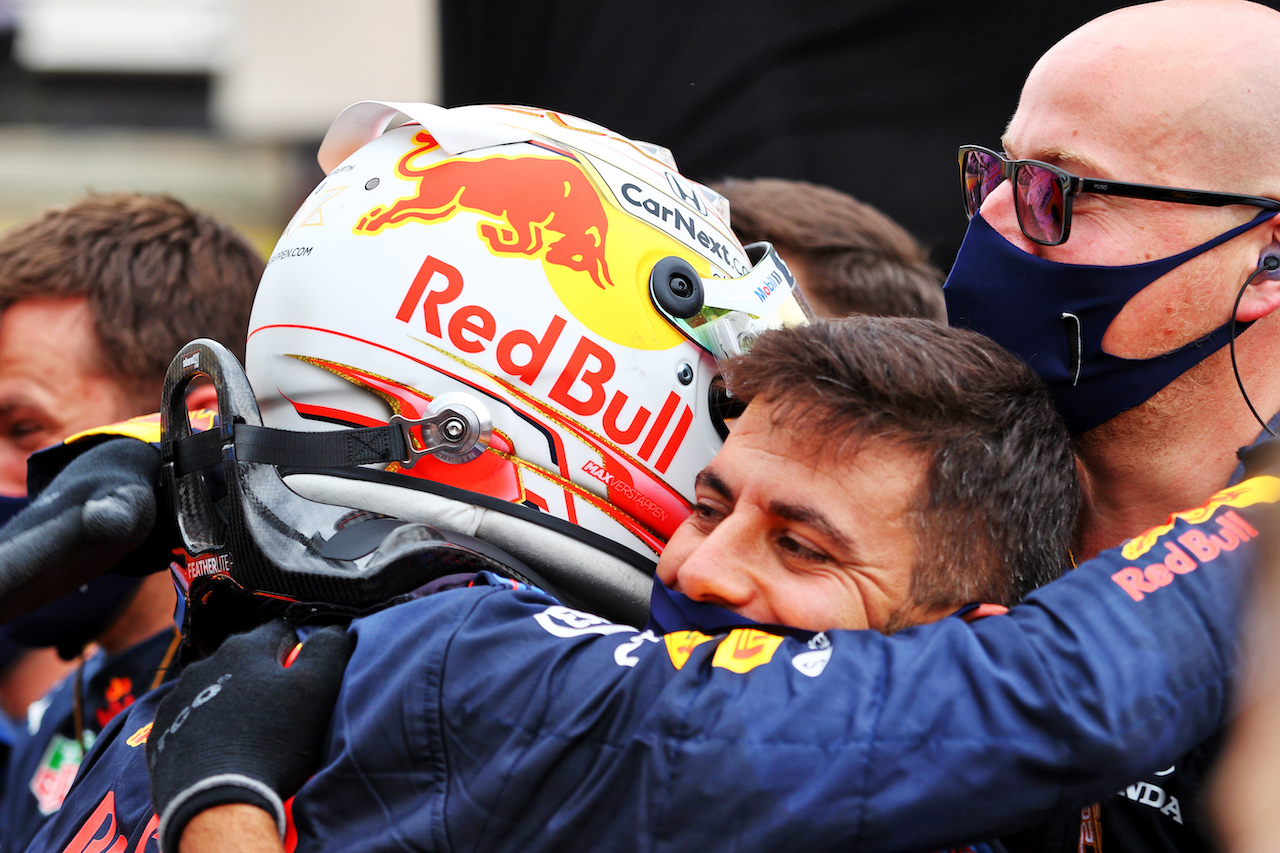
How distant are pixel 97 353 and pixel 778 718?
2.36 meters

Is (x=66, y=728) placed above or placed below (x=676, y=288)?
below

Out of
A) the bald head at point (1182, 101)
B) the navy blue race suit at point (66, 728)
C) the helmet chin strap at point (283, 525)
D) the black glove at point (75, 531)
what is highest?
the bald head at point (1182, 101)

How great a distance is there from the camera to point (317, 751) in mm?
1627

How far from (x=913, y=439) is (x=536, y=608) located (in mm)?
582

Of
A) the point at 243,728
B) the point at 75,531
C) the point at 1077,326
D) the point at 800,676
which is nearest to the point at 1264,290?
the point at 1077,326

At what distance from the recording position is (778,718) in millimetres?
1423

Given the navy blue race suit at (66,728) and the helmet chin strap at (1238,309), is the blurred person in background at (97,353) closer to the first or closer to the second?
the navy blue race suit at (66,728)

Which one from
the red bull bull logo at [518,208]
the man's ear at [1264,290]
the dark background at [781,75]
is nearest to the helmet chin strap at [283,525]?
the red bull bull logo at [518,208]

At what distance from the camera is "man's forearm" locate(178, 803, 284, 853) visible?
1471mm

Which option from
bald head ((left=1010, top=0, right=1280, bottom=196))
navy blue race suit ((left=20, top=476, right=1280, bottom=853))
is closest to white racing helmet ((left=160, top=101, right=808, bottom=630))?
navy blue race suit ((left=20, top=476, right=1280, bottom=853))

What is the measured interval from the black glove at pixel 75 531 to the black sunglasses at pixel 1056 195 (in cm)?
158

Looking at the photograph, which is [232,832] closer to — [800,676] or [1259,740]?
[800,676]

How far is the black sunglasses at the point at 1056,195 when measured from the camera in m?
2.06

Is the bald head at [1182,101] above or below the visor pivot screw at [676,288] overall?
above
